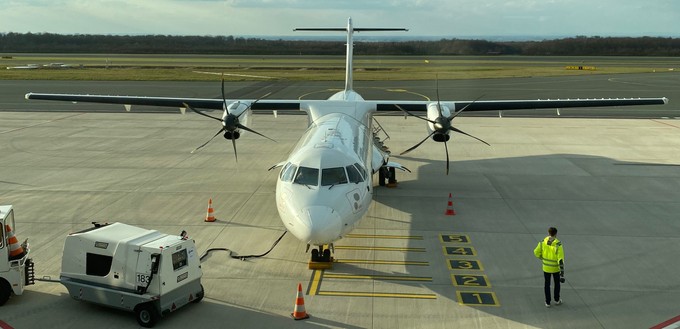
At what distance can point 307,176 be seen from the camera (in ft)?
46.5

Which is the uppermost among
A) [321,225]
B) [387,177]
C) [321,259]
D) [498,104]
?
[498,104]

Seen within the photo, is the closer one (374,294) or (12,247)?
(12,247)

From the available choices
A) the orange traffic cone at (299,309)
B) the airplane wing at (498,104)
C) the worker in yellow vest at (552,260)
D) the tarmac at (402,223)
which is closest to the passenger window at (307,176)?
the tarmac at (402,223)

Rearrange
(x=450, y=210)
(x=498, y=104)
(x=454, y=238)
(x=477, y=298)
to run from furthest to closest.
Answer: (x=498, y=104), (x=450, y=210), (x=454, y=238), (x=477, y=298)

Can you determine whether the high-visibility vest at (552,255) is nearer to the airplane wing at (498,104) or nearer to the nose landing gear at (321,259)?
the nose landing gear at (321,259)

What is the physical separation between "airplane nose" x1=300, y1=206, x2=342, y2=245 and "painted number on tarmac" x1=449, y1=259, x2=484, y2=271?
308cm

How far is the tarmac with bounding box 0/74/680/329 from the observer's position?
39.0 ft

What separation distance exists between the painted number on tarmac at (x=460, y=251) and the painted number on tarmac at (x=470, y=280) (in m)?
1.44

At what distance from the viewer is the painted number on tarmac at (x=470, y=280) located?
13.2 m

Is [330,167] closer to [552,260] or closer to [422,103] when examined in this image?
[552,260]

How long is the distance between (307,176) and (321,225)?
1.78 metres

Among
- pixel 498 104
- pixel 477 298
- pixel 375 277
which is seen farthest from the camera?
pixel 498 104

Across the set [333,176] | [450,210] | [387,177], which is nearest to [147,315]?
[333,176]

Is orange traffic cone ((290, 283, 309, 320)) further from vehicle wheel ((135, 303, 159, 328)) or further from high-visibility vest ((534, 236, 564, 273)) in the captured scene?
high-visibility vest ((534, 236, 564, 273))
